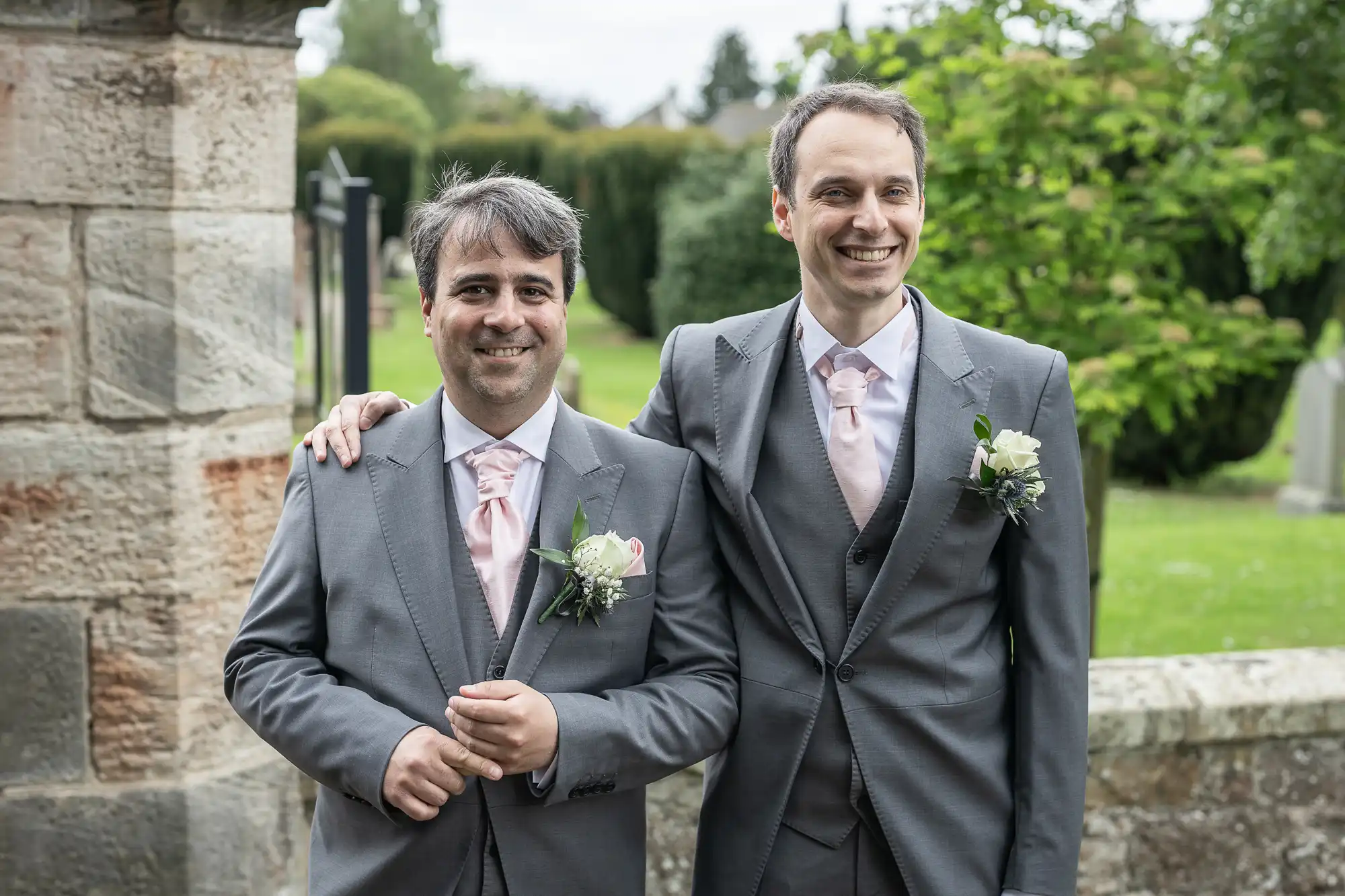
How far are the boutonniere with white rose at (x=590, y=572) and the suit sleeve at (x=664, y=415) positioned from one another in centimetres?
38

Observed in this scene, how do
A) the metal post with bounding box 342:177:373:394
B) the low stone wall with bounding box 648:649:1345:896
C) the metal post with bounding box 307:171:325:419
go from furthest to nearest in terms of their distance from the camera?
the metal post with bounding box 307:171:325:419 → the metal post with bounding box 342:177:373:394 → the low stone wall with bounding box 648:649:1345:896

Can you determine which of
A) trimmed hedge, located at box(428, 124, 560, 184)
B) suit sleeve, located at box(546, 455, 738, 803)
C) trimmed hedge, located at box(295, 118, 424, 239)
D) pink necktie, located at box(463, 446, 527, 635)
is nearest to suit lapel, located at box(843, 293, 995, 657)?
suit sleeve, located at box(546, 455, 738, 803)

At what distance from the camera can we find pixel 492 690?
84.7 inches

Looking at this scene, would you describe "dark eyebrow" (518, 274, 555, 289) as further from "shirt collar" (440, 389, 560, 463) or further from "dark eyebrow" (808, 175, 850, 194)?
"dark eyebrow" (808, 175, 850, 194)

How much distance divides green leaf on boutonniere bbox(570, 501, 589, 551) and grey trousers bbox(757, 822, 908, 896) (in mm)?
645

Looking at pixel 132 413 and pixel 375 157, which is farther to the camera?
pixel 375 157

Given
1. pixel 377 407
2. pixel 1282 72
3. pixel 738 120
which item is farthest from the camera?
pixel 738 120

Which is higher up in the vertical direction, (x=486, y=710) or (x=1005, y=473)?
(x=1005, y=473)

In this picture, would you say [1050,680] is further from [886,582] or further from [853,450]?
[853,450]

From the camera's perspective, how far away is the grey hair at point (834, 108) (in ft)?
7.82

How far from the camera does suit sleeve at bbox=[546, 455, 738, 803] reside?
7.37ft

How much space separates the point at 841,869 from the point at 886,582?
504mm

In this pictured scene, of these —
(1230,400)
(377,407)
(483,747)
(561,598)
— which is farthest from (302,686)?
(1230,400)

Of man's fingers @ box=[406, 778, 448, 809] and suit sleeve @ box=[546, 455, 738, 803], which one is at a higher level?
suit sleeve @ box=[546, 455, 738, 803]
